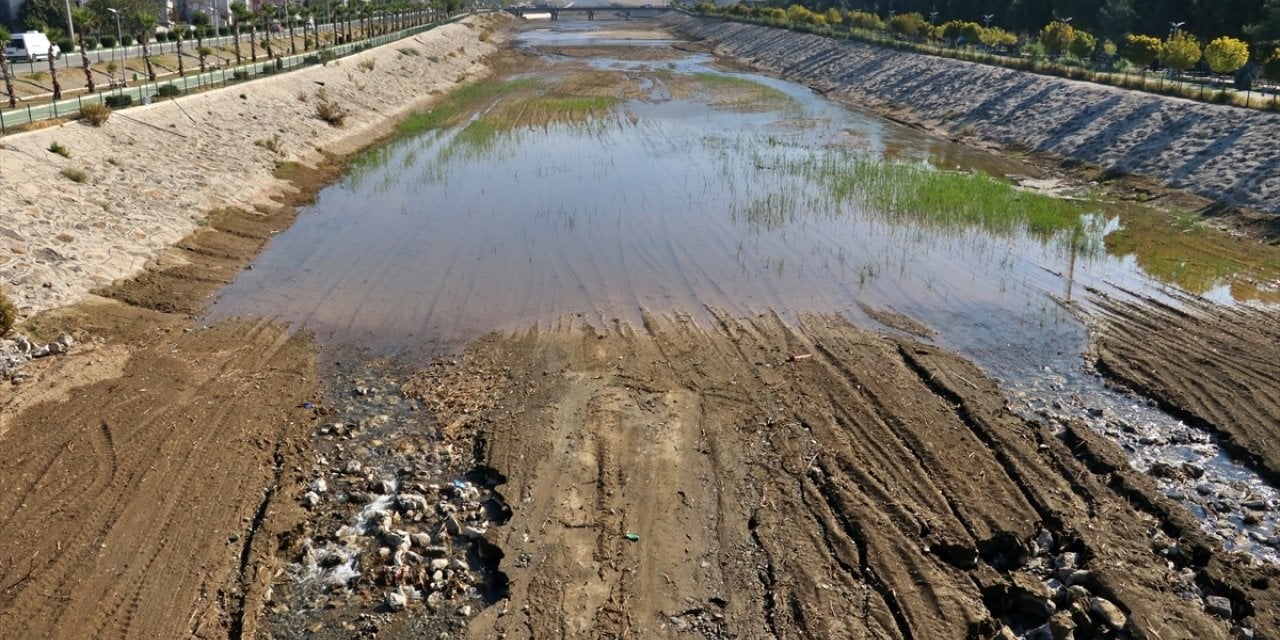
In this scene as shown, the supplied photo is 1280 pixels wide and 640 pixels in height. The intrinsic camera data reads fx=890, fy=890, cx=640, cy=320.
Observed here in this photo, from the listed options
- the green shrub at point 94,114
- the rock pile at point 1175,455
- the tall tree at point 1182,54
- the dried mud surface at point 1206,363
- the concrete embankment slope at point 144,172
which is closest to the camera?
the rock pile at point 1175,455

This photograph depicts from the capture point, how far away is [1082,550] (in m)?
11.0

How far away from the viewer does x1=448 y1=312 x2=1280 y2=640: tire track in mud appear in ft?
32.4

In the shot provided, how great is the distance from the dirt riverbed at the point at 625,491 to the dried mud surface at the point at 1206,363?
0.08 metres

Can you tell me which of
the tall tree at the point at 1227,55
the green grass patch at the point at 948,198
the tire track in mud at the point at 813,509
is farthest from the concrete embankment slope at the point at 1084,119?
the tire track in mud at the point at 813,509

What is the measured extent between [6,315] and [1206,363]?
21.7 metres

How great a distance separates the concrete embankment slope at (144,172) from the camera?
19.2 meters

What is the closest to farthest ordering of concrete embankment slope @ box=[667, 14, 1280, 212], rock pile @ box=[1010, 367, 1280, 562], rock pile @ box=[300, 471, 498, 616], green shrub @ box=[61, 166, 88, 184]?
rock pile @ box=[300, 471, 498, 616] < rock pile @ box=[1010, 367, 1280, 562] < green shrub @ box=[61, 166, 88, 184] < concrete embankment slope @ box=[667, 14, 1280, 212]

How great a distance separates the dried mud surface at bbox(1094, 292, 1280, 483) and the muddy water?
18.5 inches

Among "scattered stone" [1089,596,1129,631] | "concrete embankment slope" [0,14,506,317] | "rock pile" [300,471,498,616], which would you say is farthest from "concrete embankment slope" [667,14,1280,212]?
"concrete embankment slope" [0,14,506,317]

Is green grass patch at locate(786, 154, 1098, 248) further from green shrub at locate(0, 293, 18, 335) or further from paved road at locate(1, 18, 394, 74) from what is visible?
paved road at locate(1, 18, 394, 74)

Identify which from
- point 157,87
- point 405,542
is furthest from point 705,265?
point 157,87

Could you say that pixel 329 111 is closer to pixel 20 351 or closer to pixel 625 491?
pixel 20 351

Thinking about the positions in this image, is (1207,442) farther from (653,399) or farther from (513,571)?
(513,571)

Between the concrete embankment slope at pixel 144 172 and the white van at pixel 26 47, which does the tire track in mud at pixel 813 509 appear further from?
the white van at pixel 26 47
